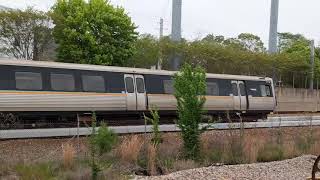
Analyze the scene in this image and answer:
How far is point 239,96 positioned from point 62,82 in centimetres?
1121

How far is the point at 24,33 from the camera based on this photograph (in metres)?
34.2

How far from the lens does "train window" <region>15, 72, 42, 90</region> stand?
1927cm

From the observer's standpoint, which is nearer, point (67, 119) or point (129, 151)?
point (129, 151)

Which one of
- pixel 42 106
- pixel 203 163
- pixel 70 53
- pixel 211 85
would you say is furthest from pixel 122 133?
pixel 70 53

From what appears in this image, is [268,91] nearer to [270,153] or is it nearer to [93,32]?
[93,32]

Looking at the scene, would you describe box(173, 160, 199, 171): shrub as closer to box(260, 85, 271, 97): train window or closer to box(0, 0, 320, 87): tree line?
box(260, 85, 271, 97): train window

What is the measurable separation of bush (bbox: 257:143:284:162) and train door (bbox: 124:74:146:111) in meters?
7.11

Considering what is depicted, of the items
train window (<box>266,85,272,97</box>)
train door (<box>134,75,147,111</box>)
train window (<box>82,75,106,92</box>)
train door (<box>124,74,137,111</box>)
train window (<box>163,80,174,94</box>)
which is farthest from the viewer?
train window (<box>266,85,272,97</box>)

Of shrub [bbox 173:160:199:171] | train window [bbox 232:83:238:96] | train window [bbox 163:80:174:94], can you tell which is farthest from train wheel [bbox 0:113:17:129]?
train window [bbox 232:83:238:96]

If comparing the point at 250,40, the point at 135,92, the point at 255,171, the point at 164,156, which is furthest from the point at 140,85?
the point at 250,40

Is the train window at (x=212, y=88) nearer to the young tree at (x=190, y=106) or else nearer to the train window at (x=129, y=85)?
the train window at (x=129, y=85)

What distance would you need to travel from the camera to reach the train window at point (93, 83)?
2161 centimetres

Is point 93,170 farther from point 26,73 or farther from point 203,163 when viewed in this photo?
point 26,73

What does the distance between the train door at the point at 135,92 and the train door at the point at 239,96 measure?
257 inches
